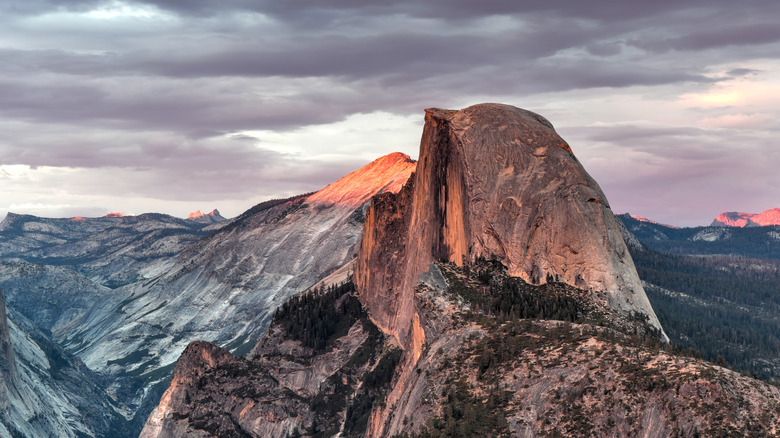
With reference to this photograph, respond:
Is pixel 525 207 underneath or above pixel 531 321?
above

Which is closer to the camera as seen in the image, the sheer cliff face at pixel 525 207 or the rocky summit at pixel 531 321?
the rocky summit at pixel 531 321

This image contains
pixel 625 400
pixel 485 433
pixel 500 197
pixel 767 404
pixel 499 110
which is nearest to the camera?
pixel 767 404

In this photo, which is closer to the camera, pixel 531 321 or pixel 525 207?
pixel 531 321

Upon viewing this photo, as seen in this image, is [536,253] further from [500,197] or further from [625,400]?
[625,400]

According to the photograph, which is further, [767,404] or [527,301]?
[527,301]

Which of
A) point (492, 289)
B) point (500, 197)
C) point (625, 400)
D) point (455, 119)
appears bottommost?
point (625, 400)

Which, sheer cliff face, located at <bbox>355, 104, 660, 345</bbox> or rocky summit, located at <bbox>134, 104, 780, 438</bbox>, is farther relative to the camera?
sheer cliff face, located at <bbox>355, 104, 660, 345</bbox>

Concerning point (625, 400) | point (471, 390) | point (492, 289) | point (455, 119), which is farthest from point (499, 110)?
point (625, 400)

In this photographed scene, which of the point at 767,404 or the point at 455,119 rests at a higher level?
the point at 455,119
